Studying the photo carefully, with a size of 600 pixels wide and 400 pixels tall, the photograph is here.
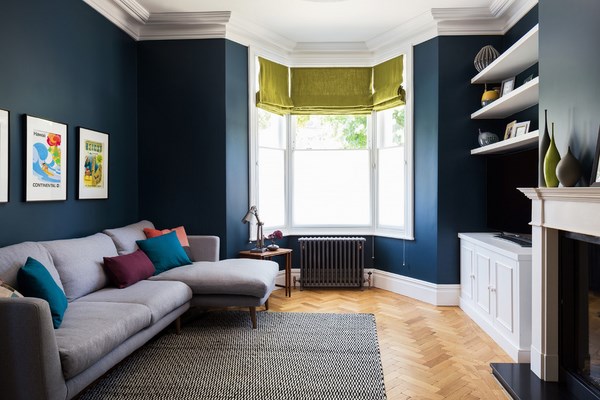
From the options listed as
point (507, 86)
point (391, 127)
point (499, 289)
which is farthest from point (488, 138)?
point (499, 289)

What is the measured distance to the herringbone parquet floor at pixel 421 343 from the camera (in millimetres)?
2562

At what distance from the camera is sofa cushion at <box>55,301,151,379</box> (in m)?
2.06

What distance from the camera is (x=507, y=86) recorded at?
3.93m

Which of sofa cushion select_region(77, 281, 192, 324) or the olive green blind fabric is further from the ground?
the olive green blind fabric

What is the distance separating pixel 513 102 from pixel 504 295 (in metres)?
1.67

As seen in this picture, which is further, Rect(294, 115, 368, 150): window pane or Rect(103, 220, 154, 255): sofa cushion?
Rect(294, 115, 368, 150): window pane

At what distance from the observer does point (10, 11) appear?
2834 millimetres

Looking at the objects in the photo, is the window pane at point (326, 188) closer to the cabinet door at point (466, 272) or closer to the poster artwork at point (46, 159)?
the cabinet door at point (466, 272)

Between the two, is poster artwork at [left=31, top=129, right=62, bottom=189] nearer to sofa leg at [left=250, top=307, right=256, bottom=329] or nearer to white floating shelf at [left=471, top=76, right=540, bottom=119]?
sofa leg at [left=250, top=307, right=256, bottom=329]

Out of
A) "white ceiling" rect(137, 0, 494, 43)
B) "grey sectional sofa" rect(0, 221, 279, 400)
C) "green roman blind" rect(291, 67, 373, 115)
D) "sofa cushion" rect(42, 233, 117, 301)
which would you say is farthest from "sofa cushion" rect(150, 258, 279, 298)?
"white ceiling" rect(137, 0, 494, 43)

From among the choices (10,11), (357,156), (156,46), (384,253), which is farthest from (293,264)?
(10,11)

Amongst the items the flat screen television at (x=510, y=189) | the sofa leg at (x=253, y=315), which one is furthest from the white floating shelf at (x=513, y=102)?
the sofa leg at (x=253, y=315)

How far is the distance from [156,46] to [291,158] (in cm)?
199

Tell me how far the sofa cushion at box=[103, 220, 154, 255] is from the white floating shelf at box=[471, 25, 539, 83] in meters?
3.63
